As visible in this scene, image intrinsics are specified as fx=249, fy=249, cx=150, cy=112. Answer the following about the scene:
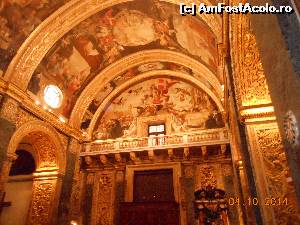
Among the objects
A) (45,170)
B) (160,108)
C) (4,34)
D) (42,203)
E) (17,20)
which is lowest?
(42,203)

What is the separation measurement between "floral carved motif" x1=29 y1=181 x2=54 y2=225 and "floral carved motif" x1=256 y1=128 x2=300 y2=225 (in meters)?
8.86

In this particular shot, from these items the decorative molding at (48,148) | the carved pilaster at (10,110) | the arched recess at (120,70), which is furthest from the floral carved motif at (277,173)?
the decorative molding at (48,148)

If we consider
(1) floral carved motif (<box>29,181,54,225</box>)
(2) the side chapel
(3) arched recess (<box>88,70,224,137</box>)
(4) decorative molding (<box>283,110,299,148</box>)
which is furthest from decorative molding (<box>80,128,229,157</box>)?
(4) decorative molding (<box>283,110,299,148</box>)

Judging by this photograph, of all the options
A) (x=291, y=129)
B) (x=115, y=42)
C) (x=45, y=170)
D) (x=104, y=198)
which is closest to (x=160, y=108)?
(x=115, y=42)

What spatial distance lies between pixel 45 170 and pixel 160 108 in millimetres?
6333

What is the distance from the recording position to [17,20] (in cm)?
896

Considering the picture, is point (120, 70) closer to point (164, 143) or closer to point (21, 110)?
point (164, 143)

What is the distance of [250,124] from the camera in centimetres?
532

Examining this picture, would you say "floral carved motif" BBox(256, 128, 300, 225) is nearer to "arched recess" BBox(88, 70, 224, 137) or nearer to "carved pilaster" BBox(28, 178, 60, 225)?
"arched recess" BBox(88, 70, 224, 137)

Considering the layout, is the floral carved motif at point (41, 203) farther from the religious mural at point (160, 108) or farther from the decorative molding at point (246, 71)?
the decorative molding at point (246, 71)

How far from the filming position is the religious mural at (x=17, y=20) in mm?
8617

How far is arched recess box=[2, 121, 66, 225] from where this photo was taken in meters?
10.2

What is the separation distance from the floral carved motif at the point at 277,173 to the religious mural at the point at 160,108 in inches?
277

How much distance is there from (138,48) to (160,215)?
7.82 m
